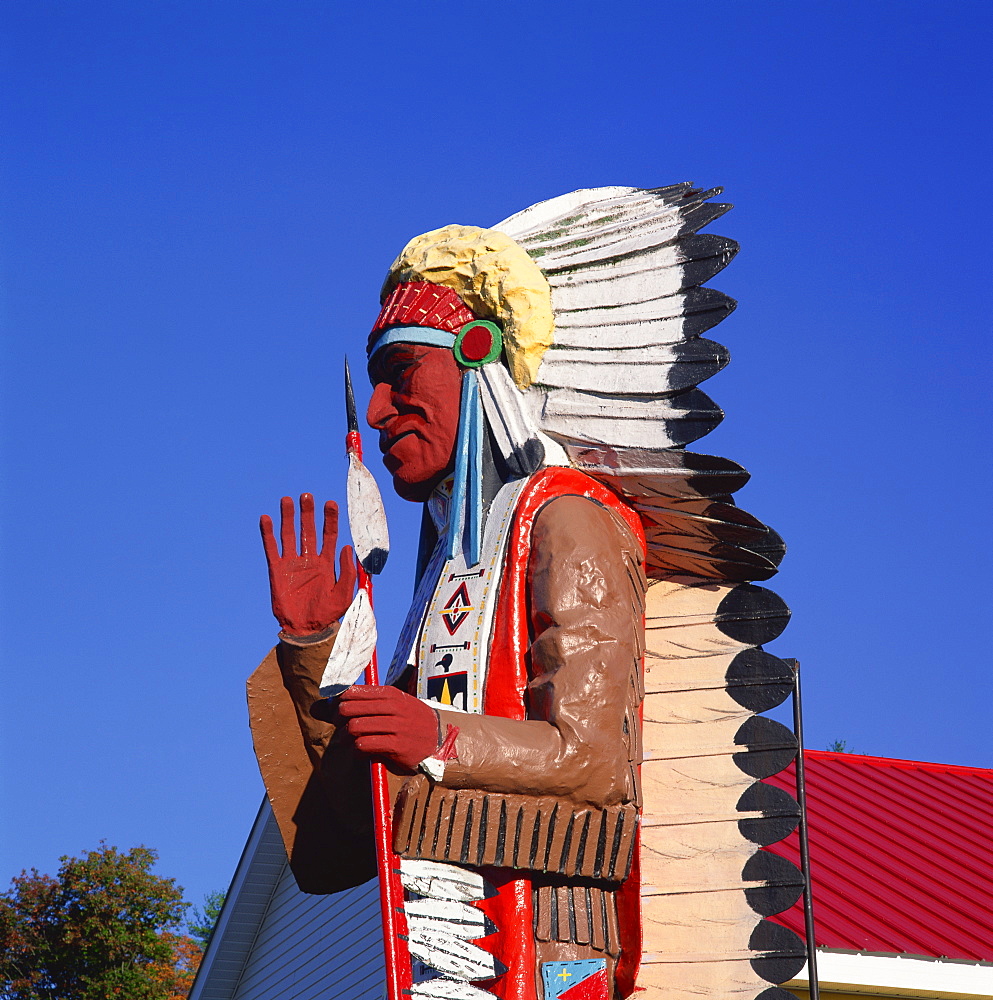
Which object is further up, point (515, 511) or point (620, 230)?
point (620, 230)

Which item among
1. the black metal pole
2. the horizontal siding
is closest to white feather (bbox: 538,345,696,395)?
the black metal pole

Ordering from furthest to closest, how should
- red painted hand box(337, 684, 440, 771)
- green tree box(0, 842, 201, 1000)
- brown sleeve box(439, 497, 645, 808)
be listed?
green tree box(0, 842, 201, 1000) → brown sleeve box(439, 497, 645, 808) → red painted hand box(337, 684, 440, 771)

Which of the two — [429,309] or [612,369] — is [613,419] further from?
[429,309]

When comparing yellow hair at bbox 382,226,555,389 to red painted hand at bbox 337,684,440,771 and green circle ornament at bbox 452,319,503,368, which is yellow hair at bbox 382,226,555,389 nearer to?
green circle ornament at bbox 452,319,503,368

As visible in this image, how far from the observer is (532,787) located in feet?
14.4

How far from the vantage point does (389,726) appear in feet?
14.0

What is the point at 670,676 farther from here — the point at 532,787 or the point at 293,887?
the point at 293,887

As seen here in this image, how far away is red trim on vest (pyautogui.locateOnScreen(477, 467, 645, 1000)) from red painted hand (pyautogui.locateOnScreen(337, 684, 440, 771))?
424 mm

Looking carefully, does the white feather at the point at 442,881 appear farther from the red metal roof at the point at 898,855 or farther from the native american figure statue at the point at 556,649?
the red metal roof at the point at 898,855

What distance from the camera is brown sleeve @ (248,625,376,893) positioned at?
5172 mm

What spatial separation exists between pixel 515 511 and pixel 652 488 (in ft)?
1.80

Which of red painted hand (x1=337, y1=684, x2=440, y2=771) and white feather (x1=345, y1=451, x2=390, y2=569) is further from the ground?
white feather (x1=345, y1=451, x2=390, y2=569)

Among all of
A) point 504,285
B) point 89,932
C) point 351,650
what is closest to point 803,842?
point 351,650

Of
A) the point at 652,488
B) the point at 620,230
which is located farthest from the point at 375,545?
the point at 620,230
